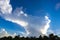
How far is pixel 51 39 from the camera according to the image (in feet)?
637

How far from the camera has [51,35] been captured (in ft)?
643

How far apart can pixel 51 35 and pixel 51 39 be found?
493 cm
